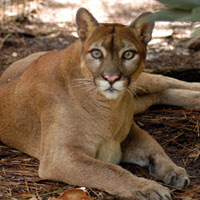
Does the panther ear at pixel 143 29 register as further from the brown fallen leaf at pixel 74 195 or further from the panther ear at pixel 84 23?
the brown fallen leaf at pixel 74 195

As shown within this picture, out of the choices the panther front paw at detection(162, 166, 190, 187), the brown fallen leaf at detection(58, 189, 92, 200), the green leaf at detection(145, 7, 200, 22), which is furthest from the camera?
the panther front paw at detection(162, 166, 190, 187)

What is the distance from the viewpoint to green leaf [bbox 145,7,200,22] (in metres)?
1.34

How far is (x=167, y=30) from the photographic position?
778 centimetres

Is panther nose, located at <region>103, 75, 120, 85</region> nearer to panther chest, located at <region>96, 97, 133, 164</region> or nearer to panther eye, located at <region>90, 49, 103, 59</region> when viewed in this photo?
panther eye, located at <region>90, 49, 103, 59</region>

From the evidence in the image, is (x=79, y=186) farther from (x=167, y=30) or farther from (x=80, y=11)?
(x=167, y=30)

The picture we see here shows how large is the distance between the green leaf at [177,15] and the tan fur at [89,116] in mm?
1570

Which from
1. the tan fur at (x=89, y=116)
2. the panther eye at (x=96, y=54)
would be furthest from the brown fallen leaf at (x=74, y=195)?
the panther eye at (x=96, y=54)

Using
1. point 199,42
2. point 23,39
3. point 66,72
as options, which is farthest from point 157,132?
point 23,39

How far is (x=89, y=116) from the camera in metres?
3.29

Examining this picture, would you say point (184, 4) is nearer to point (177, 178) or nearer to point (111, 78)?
point (111, 78)

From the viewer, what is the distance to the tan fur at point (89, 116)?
2971 millimetres

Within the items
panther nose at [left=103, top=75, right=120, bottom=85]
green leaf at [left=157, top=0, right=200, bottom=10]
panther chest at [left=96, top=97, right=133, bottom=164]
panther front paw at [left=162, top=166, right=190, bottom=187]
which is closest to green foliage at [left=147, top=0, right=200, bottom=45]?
green leaf at [left=157, top=0, right=200, bottom=10]

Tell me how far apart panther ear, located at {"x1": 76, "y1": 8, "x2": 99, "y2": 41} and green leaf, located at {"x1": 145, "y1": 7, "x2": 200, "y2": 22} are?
1955mm

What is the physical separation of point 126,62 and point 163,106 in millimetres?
1952
